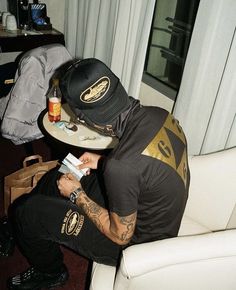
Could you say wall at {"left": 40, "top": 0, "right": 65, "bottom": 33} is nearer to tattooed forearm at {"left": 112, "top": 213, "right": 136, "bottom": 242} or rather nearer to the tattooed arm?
the tattooed arm

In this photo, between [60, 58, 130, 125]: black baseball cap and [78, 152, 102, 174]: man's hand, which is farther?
[78, 152, 102, 174]: man's hand

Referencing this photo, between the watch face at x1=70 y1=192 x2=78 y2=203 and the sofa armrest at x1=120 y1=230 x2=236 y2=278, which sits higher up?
the sofa armrest at x1=120 y1=230 x2=236 y2=278

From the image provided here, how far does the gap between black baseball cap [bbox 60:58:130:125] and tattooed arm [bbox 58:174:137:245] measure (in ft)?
1.21

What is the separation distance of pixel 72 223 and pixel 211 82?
1.11m

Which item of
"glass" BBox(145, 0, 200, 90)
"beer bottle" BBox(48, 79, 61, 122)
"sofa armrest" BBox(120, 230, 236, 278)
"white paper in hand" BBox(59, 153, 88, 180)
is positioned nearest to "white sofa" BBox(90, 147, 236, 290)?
"sofa armrest" BBox(120, 230, 236, 278)

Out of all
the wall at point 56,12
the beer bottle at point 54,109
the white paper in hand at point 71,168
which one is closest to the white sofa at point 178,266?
the white paper in hand at point 71,168

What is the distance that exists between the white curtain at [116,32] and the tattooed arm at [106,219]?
1248mm

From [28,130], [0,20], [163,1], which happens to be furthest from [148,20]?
[0,20]

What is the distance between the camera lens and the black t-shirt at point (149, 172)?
1065 millimetres

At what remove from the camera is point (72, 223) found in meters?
1.34

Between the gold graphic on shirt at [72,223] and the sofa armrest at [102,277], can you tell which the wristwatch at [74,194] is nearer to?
the gold graphic on shirt at [72,223]

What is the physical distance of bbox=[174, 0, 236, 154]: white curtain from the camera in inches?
64.1

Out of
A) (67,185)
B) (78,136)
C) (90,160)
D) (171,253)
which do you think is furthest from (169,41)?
(171,253)

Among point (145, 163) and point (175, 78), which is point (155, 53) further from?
point (145, 163)
